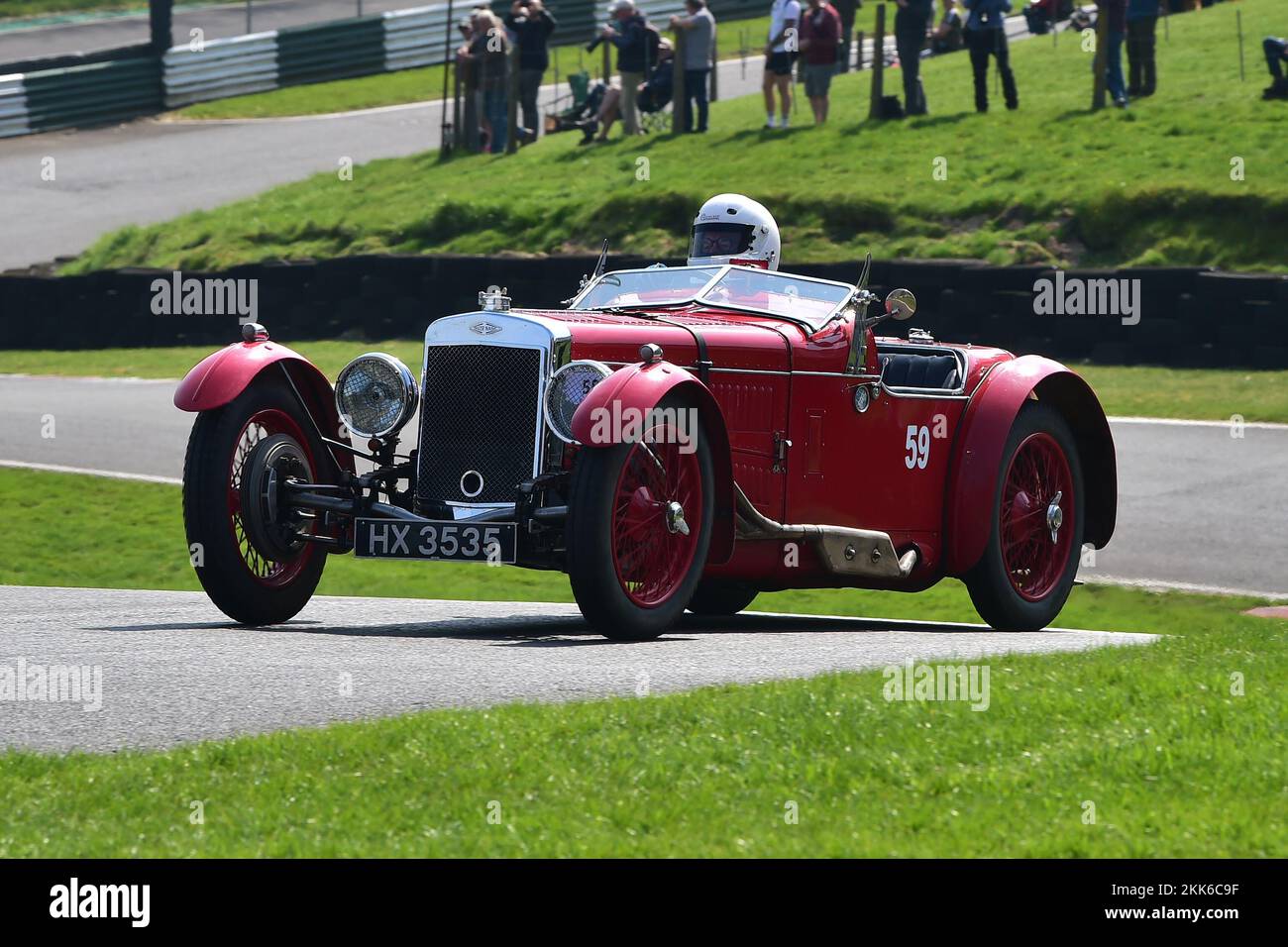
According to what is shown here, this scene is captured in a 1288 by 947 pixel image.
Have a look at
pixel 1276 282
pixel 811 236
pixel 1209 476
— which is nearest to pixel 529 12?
pixel 811 236

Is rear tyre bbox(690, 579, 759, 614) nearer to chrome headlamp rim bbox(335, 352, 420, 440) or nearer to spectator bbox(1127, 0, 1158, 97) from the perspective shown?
chrome headlamp rim bbox(335, 352, 420, 440)

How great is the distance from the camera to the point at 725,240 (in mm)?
10328

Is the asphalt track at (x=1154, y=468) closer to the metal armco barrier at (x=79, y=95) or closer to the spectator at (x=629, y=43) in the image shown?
the spectator at (x=629, y=43)

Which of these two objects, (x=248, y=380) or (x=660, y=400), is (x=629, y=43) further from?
(x=660, y=400)

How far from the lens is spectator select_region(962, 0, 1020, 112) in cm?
2130

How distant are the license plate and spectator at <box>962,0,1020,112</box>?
14453 millimetres

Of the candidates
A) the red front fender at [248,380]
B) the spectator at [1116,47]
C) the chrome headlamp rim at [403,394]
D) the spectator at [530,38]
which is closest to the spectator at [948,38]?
Result: the spectator at [530,38]

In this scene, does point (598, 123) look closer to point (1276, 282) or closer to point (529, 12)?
point (529, 12)

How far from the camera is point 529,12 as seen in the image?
25.5 meters

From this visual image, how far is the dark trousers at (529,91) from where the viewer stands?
2622cm

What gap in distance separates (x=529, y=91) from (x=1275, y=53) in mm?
9538

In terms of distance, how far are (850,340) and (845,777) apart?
13.5ft

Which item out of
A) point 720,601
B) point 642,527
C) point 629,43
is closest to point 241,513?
point 642,527

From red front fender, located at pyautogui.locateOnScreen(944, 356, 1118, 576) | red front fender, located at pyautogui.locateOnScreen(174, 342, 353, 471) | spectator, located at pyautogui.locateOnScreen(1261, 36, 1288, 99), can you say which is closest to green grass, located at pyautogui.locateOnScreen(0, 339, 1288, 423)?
spectator, located at pyautogui.locateOnScreen(1261, 36, 1288, 99)
